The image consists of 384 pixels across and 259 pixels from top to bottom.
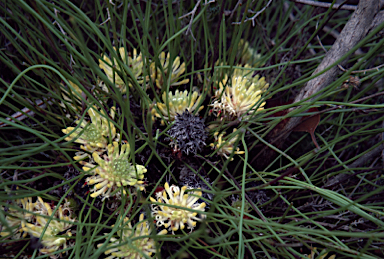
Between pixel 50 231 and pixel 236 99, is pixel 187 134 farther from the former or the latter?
pixel 50 231

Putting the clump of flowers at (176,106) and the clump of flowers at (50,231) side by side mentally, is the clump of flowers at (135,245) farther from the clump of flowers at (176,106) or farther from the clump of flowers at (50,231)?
the clump of flowers at (176,106)

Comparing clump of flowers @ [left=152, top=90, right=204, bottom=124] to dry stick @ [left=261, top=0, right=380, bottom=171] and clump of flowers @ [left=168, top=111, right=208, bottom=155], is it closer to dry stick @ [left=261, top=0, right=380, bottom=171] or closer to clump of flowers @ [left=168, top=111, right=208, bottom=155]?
clump of flowers @ [left=168, top=111, right=208, bottom=155]

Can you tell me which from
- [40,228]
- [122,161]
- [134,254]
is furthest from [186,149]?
[40,228]

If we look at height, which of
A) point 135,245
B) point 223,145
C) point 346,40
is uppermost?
point 346,40

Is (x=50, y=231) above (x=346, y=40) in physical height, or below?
below

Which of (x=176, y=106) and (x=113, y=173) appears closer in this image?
(x=113, y=173)

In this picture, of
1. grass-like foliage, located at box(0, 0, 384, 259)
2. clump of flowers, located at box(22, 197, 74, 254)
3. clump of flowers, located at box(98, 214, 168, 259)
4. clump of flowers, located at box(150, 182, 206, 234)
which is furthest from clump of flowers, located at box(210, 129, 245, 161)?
clump of flowers, located at box(22, 197, 74, 254)

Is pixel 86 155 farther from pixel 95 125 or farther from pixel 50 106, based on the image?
pixel 50 106

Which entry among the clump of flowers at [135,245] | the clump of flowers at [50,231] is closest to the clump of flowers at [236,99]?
the clump of flowers at [135,245]

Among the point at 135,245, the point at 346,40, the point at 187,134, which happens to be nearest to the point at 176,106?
the point at 187,134
